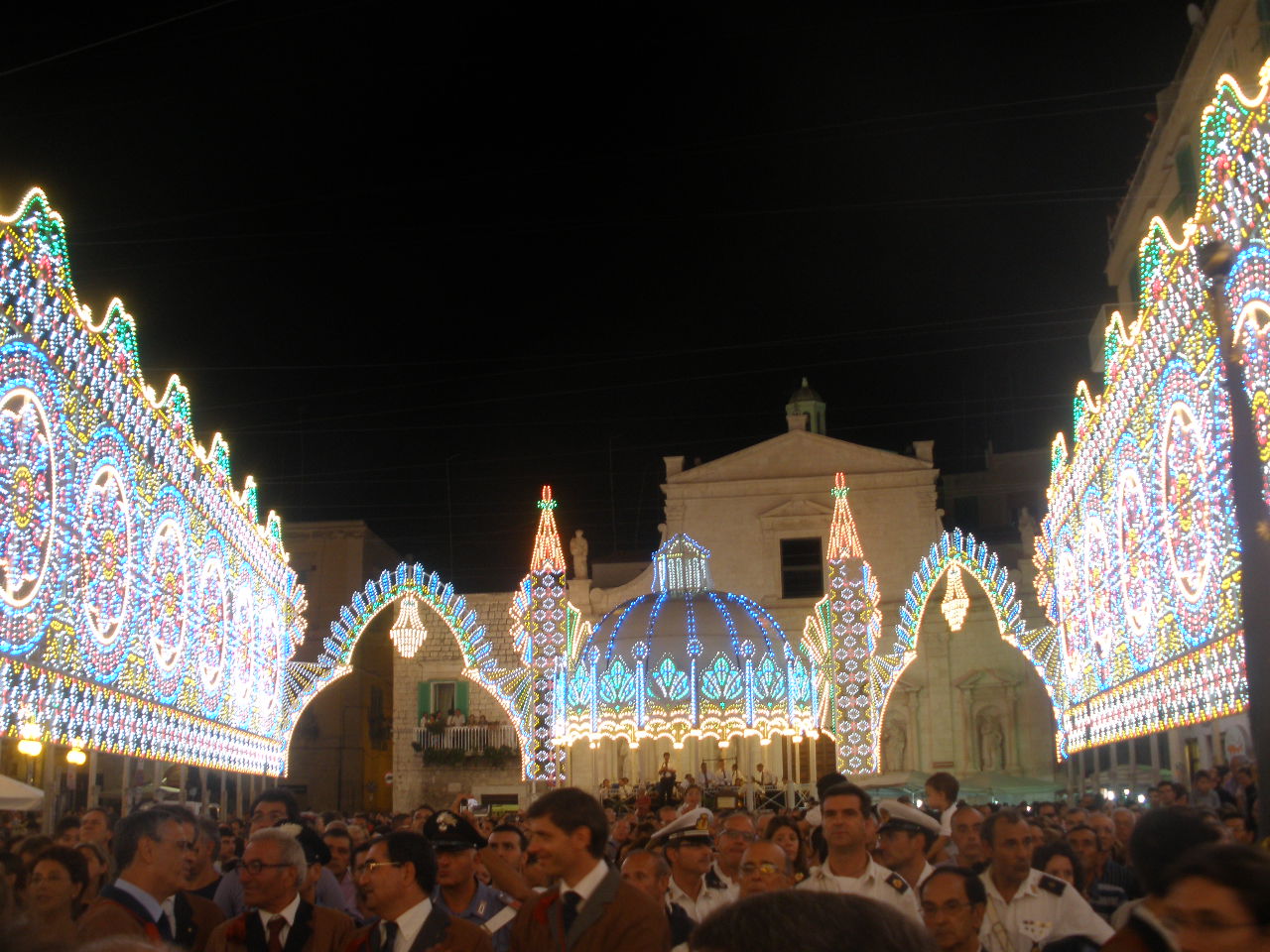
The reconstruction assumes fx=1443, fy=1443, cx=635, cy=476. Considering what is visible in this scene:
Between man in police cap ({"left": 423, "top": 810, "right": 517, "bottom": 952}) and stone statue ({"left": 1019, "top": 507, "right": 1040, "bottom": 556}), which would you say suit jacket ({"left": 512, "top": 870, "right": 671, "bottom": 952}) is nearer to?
man in police cap ({"left": 423, "top": 810, "right": 517, "bottom": 952})

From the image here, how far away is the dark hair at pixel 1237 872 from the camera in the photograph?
4.11 meters

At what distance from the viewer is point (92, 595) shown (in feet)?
68.7

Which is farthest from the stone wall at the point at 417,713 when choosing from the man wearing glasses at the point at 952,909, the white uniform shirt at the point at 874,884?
the man wearing glasses at the point at 952,909

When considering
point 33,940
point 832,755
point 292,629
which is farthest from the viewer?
point 832,755

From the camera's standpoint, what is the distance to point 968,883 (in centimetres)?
659

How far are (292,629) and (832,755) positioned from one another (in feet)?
58.4

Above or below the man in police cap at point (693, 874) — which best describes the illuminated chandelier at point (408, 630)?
above

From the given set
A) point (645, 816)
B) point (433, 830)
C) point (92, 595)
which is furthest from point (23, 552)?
point (433, 830)

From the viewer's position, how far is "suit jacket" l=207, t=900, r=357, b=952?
6504mm

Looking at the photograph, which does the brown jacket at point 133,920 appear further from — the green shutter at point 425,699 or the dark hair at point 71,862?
the green shutter at point 425,699

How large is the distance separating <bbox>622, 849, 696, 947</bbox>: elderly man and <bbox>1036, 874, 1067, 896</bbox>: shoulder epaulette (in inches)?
77.0

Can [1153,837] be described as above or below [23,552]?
below

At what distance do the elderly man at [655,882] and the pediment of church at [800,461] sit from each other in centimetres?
3803

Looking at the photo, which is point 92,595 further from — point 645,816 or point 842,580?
point 842,580
